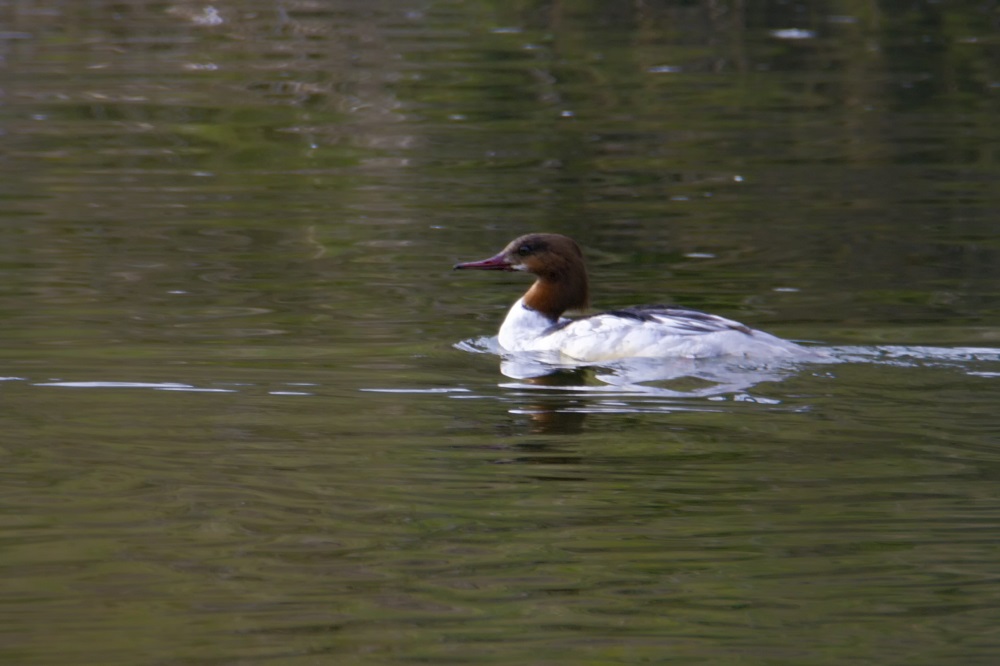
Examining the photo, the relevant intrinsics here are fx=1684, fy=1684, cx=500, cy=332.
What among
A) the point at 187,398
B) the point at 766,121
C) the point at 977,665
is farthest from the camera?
the point at 766,121

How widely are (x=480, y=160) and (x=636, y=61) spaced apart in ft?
27.1

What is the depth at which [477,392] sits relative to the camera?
8.20 m

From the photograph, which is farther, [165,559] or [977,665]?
[165,559]

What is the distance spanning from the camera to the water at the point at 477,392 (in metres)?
5.08

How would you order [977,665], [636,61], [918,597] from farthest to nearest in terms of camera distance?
[636,61], [918,597], [977,665]

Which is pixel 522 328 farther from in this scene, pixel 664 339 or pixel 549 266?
pixel 664 339

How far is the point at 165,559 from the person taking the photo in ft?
18.3

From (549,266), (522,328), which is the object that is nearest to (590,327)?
(522,328)

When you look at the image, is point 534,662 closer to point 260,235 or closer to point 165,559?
point 165,559

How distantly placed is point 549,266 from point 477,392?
1841mm

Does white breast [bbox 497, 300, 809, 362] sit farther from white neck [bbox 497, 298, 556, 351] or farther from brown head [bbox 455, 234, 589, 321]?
brown head [bbox 455, 234, 589, 321]

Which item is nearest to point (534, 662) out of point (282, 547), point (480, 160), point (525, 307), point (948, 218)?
point (282, 547)

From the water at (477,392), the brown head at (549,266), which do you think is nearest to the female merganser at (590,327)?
the brown head at (549,266)

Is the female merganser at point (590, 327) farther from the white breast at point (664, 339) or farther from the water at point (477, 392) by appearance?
the water at point (477, 392)
